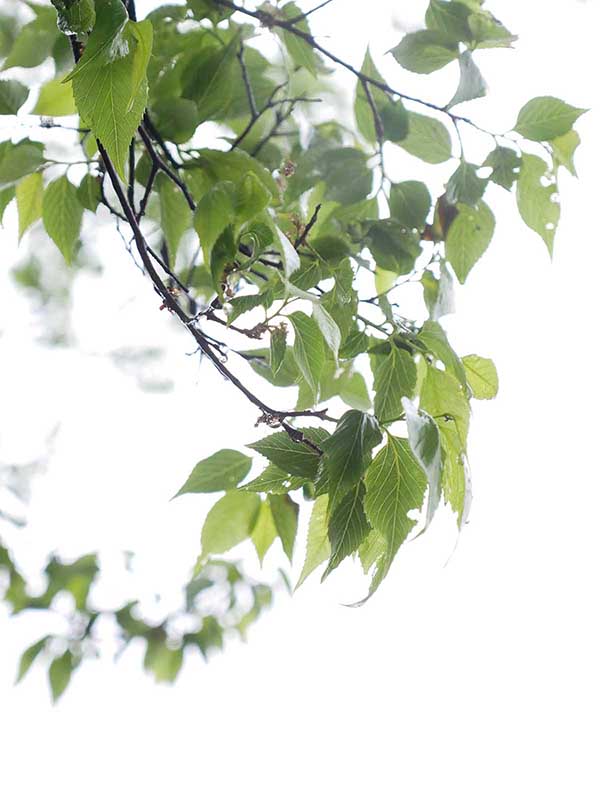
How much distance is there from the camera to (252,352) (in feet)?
1.06

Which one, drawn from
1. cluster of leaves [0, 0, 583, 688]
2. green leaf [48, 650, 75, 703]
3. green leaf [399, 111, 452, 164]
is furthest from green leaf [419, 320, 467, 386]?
green leaf [48, 650, 75, 703]

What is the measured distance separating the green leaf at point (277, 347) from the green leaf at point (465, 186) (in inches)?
4.2

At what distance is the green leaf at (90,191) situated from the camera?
12.1 inches

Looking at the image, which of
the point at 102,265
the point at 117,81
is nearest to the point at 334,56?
the point at 117,81

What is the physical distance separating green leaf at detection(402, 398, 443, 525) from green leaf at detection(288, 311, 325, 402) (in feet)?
0.10

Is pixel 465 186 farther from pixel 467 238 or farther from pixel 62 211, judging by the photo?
pixel 62 211

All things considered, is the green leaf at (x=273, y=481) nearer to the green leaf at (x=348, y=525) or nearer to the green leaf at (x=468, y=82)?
the green leaf at (x=348, y=525)

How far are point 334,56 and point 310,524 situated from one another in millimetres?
185

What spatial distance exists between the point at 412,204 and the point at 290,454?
0.47ft

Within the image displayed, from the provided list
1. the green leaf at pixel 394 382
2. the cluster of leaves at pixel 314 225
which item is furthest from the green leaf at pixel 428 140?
the green leaf at pixel 394 382

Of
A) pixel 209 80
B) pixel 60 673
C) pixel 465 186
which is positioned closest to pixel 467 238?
pixel 465 186

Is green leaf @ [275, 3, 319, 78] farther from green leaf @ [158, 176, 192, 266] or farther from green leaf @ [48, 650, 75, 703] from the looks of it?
green leaf @ [48, 650, 75, 703]

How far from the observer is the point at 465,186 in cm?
A: 31

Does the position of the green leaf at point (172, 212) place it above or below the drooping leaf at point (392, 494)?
above
